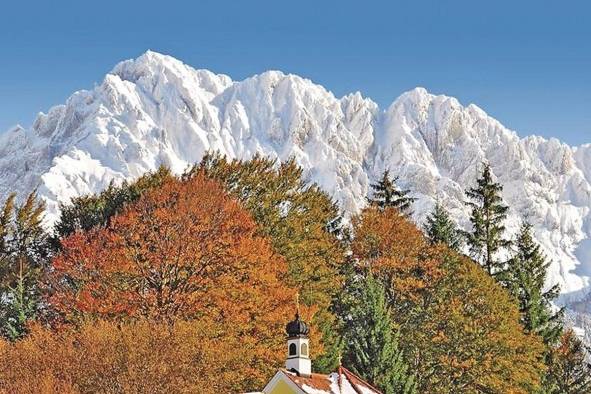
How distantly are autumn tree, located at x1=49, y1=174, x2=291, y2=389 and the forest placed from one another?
2.9 inches

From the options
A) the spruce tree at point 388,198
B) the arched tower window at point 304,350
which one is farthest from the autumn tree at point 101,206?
the arched tower window at point 304,350

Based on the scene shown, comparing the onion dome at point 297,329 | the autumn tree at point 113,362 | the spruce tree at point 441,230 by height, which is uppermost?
the spruce tree at point 441,230

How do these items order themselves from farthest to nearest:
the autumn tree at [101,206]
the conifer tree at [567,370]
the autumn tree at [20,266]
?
the conifer tree at [567,370]
the autumn tree at [101,206]
the autumn tree at [20,266]

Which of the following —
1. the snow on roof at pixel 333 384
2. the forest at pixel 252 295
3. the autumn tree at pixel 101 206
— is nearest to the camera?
the forest at pixel 252 295

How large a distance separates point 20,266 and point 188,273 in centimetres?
1595

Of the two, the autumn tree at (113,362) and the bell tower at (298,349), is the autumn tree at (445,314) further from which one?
the autumn tree at (113,362)

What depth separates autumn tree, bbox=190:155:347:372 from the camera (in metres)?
42.4

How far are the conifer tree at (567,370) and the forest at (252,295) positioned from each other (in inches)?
9.1

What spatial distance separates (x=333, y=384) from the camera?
32094 millimetres

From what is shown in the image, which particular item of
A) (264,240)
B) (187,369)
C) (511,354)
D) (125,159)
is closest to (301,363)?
(187,369)

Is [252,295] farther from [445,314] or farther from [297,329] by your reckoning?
[445,314]

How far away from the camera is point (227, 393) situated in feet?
105

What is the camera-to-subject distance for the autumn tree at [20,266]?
A: 41.5 meters

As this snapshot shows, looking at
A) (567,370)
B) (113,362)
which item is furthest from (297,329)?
(567,370)
